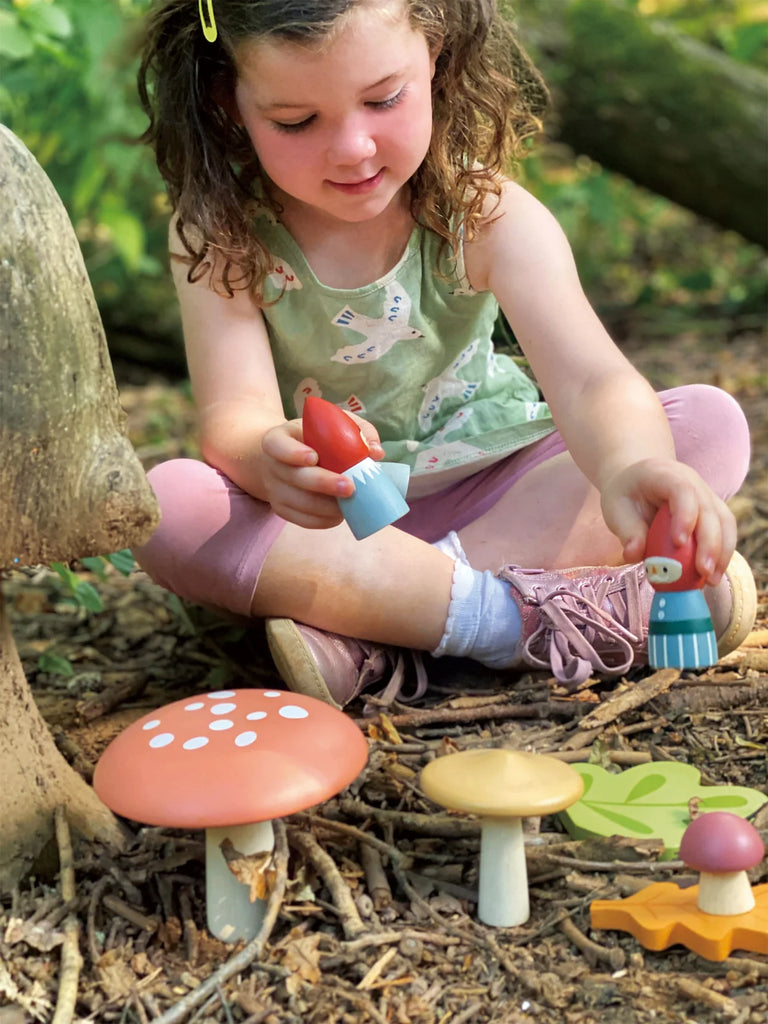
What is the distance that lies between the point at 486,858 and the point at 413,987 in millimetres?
173

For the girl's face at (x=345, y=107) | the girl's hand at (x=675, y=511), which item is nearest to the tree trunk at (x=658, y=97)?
the girl's face at (x=345, y=107)

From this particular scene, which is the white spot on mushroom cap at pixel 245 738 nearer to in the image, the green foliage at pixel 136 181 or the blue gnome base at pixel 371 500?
the blue gnome base at pixel 371 500

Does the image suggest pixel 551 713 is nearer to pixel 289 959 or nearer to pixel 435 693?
pixel 435 693

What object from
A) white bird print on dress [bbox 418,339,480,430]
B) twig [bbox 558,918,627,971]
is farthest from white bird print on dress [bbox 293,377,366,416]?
twig [bbox 558,918,627,971]

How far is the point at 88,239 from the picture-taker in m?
4.96

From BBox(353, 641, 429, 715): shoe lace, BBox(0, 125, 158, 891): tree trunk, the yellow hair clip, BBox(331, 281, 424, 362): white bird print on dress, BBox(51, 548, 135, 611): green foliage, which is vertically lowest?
BBox(353, 641, 429, 715): shoe lace

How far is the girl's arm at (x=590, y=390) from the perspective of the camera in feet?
4.89

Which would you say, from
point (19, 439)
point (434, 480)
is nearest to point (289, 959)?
point (19, 439)

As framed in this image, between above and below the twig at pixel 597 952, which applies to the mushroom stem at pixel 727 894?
above

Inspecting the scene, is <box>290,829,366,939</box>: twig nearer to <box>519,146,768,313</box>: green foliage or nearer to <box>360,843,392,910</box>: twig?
<box>360,843,392,910</box>: twig

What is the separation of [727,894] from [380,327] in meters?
1.26

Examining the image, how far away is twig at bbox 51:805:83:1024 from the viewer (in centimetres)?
131

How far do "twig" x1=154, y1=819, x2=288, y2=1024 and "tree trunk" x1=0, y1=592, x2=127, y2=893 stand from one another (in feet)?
0.93

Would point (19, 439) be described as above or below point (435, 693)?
above
